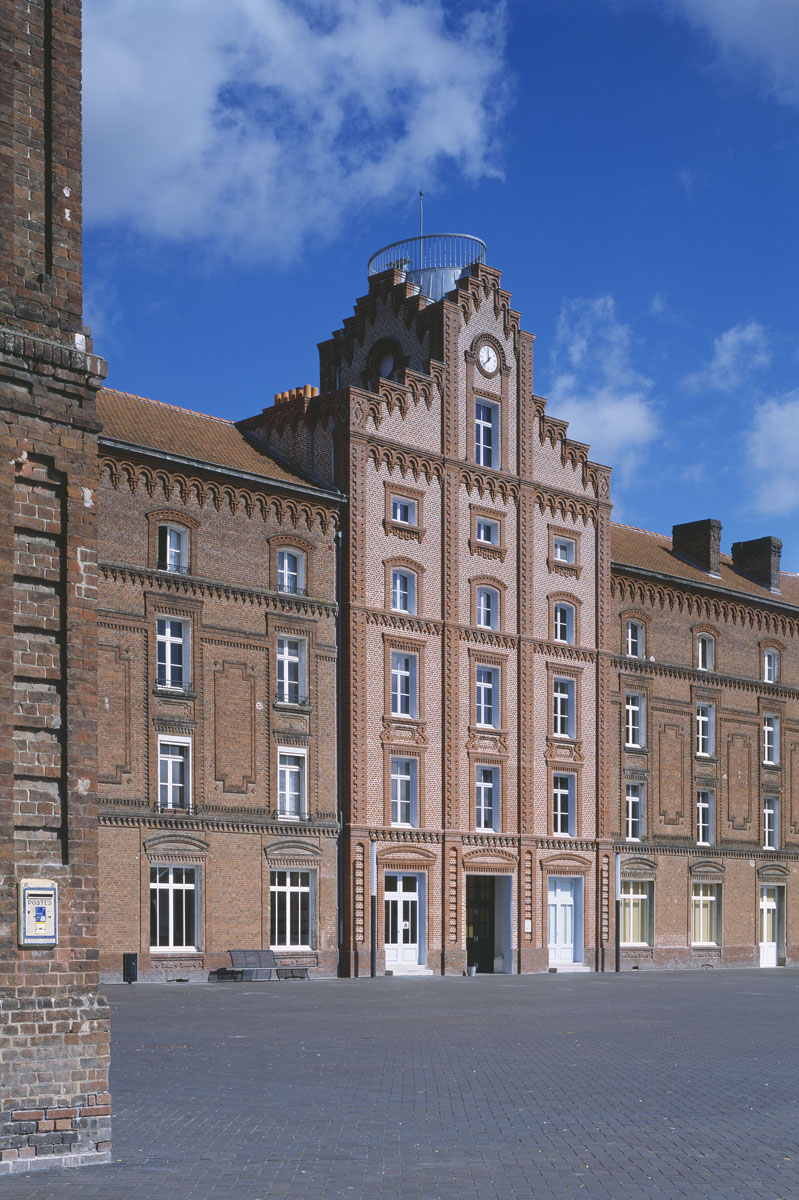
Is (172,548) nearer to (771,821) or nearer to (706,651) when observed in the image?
(706,651)

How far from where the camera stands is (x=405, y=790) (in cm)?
4688

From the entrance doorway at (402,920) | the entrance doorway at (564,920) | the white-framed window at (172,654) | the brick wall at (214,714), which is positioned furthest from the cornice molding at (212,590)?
the entrance doorway at (564,920)

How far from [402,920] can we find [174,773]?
943cm

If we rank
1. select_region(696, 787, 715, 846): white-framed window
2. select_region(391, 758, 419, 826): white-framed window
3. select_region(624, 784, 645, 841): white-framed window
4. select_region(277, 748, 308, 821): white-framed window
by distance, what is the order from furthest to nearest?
select_region(696, 787, 715, 846): white-framed window
select_region(624, 784, 645, 841): white-framed window
select_region(391, 758, 419, 826): white-framed window
select_region(277, 748, 308, 821): white-framed window

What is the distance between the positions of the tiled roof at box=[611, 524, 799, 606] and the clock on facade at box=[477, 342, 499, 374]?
9.11 metres

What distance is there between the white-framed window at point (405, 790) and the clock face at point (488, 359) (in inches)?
530

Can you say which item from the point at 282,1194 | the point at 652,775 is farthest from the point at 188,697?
the point at 282,1194

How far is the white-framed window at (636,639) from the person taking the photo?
5584 centimetres

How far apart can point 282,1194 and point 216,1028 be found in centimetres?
1416

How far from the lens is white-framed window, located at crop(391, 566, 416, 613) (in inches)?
1854

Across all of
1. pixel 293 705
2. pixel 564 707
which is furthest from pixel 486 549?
pixel 293 705

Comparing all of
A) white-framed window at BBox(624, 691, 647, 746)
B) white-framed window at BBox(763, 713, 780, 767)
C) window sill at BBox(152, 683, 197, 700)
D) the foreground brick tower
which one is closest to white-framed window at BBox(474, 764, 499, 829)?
white-framed window at BBox(624, 691, 647, 746)

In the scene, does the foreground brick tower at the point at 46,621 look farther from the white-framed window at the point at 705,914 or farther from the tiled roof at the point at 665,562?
the white-framed window at the point at 705,914

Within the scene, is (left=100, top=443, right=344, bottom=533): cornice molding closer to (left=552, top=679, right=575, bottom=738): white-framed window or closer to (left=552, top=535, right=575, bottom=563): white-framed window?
(left=552, top=535, right=575, bottom=563): white-framed window
